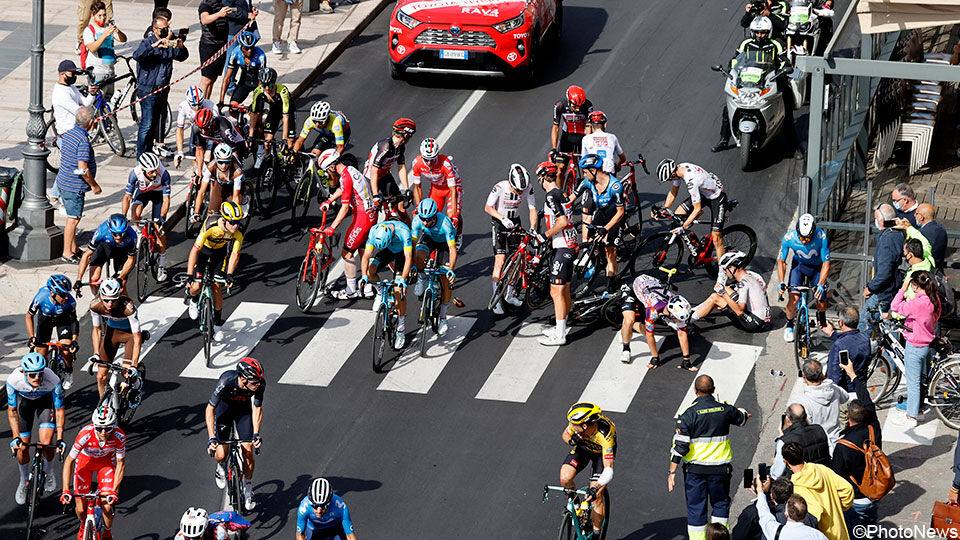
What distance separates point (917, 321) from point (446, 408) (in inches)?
225

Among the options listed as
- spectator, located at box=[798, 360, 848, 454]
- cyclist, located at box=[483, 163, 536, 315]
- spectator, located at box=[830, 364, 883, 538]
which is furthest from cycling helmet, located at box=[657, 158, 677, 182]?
spectator, located at box=[830, 364, 883, 538]

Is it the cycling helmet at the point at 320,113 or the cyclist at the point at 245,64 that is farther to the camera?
the cyclist at the point at 245,64

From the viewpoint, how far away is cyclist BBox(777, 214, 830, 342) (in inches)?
813

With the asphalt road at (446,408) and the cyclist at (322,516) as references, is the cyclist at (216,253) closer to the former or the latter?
the asphalt road at (446,408)

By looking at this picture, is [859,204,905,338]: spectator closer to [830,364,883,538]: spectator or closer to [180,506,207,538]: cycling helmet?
[830,364,883,538]: spectator

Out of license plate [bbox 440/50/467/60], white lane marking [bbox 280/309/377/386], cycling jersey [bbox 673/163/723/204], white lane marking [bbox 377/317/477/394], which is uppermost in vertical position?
cycling jersey [bbox 673/163/723/204]

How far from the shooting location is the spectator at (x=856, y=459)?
52.7 feet

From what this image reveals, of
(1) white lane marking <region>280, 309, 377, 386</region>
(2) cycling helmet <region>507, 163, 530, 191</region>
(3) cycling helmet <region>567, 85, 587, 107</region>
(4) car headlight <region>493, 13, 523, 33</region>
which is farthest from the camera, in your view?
(4) car headlight <region>493, 13, 523, 33</region>

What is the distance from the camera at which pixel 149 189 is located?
74.3ft

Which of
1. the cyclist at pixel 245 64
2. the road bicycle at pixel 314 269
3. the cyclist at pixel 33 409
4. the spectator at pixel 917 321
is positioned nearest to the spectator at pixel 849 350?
the spectator at pixel 917 321

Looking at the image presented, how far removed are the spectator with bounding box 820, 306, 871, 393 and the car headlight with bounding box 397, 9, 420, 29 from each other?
11.6m

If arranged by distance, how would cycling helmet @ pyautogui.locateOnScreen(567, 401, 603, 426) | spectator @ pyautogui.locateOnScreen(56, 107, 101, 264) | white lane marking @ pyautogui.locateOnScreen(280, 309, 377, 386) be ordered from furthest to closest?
1. spectator @ pyautogui.locateOnScreen(56, 107, 101, 264)
2. white lane marking @ pyautogui.locateOnScreen(280, 309, 377, 386)
3. cycling helmet @ pyautogui.locateOnScreen(567, 401, 603, 426)

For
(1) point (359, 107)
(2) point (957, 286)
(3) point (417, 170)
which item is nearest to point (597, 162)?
(3) point (417, 170)

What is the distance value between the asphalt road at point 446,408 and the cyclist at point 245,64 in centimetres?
196
